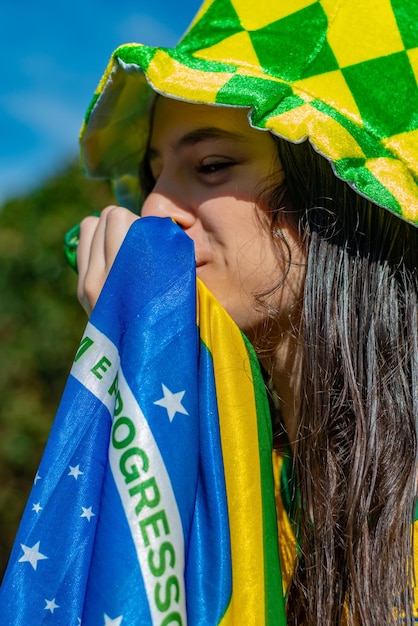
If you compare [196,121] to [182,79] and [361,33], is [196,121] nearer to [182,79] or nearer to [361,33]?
[182,79]

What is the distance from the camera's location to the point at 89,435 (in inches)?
46.6

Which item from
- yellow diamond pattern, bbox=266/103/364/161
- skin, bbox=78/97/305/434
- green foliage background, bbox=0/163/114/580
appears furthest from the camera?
green foliage background, bbox=0/163/114/580

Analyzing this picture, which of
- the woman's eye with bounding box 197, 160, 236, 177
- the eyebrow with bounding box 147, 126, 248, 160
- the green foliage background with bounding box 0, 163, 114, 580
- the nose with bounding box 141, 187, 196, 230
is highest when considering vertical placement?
the green foliage background with bounding box 0, 163, 114, 580

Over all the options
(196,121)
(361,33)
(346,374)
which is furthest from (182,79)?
(346,374)

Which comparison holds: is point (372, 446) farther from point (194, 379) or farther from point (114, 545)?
point (114, 545)

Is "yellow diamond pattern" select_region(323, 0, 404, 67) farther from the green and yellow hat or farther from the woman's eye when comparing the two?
the woman's eye

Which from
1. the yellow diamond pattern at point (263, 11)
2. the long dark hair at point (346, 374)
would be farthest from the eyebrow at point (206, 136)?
the yellow diamond pattern at point (263, 11)

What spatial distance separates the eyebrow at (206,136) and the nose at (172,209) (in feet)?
0.38

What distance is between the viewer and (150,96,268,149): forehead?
1.46 meters

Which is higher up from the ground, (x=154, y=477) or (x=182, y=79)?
(x=182, y=79)

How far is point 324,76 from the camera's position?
1.37 meters

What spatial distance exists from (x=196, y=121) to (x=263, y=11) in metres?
0.25

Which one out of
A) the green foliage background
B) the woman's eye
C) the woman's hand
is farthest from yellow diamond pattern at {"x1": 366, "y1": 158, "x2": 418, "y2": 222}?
the green foliage background

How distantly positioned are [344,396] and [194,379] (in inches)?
12.5
